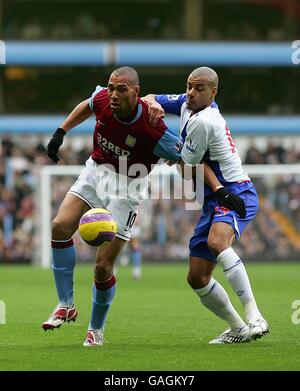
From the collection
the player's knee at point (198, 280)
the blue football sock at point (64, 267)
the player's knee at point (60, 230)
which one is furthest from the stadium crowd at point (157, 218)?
the player's knee at point (198, 280)

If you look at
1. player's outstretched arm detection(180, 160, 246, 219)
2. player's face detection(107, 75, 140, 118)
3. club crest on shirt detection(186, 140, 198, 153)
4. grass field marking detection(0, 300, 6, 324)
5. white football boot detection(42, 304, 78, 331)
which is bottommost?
grass field marking detection(0, 300, 6, 324)

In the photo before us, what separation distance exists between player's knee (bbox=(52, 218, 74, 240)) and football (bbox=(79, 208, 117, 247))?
54 centimetres

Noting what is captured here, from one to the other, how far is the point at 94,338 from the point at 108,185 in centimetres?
136

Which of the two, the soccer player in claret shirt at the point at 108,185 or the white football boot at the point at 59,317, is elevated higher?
the soccer player in claret shirt at the point at 108,185

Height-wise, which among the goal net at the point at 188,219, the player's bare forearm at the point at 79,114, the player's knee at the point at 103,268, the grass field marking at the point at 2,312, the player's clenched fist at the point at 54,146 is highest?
the player's bare forearm at the point at 79,114

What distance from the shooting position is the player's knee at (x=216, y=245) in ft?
28.6

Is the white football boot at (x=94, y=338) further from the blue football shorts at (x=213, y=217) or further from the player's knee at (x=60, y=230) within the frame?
the blue football shorts at (x=213, y=217)

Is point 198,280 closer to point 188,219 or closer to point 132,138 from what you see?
point 132,138

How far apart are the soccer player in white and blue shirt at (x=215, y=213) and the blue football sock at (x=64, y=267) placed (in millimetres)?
1086

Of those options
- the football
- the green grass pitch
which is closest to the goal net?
the green grass pitch

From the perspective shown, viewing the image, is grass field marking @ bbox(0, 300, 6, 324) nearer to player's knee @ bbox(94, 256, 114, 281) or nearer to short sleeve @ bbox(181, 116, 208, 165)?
player's knee @ bbox(94, 256, 114, 281)

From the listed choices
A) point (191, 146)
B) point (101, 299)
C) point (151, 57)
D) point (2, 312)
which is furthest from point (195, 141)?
point (151, 57)

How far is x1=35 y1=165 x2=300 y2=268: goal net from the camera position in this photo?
22500 mm

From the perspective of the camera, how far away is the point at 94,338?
9.02 meters
